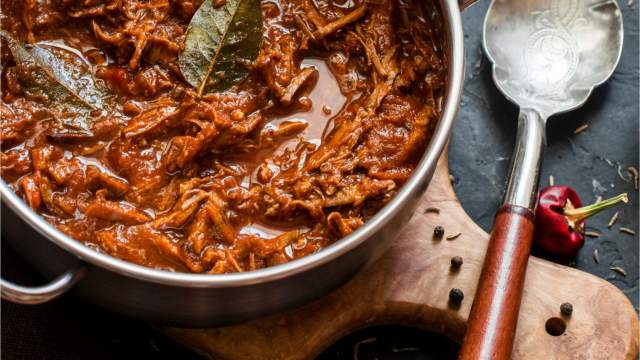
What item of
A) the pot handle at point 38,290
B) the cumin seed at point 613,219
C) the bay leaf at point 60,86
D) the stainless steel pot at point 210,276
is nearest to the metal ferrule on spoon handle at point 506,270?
the stainless steel pot at point 210,276

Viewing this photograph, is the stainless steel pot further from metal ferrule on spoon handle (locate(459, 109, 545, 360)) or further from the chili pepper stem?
the chili pepper stem

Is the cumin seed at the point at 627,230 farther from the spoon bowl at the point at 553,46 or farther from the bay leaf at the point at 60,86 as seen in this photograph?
the bay leaf at the point at 60,86

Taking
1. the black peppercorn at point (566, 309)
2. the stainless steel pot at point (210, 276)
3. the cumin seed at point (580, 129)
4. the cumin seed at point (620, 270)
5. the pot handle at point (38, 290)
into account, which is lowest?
the pot handle at point (38, 290)

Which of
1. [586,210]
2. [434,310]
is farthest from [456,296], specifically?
[586,210]

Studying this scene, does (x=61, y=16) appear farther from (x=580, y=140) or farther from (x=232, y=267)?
(x=580, y=140)

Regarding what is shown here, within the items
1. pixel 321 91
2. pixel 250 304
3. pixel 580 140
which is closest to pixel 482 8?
pixel 580 140

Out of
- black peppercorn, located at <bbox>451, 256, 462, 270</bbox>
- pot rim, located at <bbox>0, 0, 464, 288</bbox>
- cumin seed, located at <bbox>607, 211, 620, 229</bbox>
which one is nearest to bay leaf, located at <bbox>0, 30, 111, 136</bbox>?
pot rim, located at <bbox>0, 0, 464, 288</bbox>
